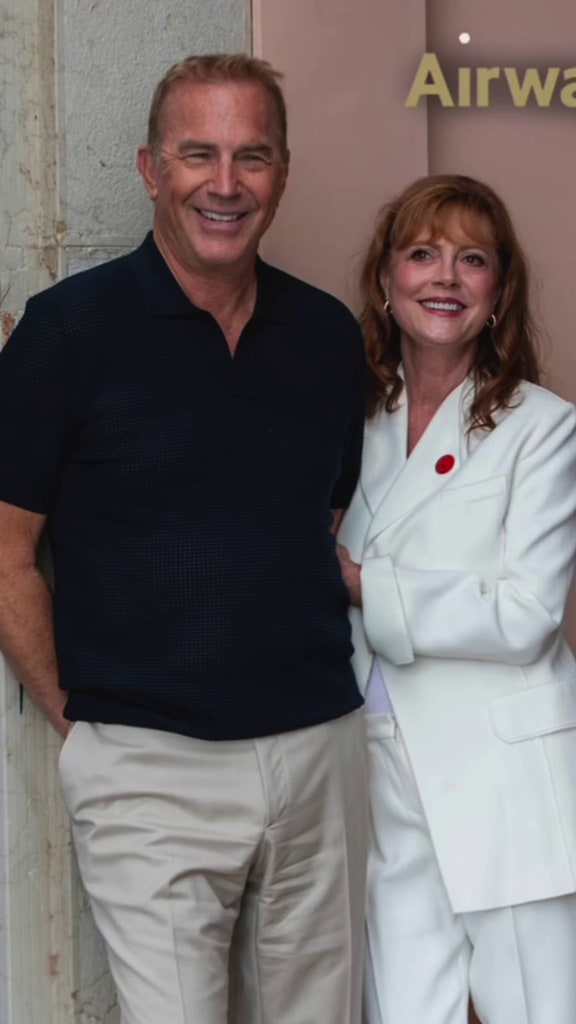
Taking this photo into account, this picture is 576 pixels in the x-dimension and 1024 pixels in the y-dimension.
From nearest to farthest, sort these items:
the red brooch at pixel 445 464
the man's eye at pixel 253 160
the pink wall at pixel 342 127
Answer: the man's eye at pixel 253 160, the red brooch at pixel 445 464, the pink wall at pixel 342 127

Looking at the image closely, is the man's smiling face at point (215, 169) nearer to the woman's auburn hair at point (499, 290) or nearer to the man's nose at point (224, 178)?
the man's nose at point (224, 178)

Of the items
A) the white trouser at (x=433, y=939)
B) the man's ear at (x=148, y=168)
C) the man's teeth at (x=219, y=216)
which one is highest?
the man's ear at (x=148, y=168)

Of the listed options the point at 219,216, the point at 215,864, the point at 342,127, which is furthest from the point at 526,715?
the point at 342,127

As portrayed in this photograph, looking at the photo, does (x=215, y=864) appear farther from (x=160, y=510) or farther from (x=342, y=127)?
(x=342, y=127)

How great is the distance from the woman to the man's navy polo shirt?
32 cm

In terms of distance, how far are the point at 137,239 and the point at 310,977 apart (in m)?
1.32

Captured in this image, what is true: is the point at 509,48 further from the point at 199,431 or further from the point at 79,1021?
the point at 79,1021

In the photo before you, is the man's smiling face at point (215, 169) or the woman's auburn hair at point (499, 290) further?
the woman's auburn hair at point (499, 290)

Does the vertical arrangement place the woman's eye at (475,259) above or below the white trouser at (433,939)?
above

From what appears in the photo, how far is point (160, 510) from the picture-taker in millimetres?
2881

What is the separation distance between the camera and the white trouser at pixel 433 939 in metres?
3.23

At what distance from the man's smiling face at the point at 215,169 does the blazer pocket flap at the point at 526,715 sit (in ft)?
2.94

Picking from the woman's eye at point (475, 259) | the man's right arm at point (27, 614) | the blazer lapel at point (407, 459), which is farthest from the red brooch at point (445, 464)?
the man's right arm at point (27, 614)

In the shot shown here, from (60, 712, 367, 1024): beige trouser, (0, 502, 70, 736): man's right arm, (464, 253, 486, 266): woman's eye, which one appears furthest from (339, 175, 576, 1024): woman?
(0, 502, 70, 736): man's right arm
